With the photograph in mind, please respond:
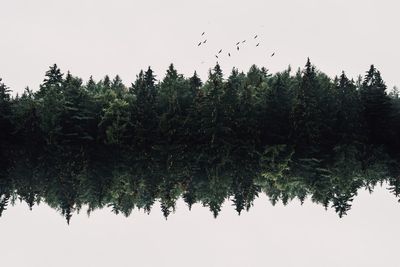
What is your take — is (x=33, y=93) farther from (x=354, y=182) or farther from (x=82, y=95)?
(x=354, y=182)

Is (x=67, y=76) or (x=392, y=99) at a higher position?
(x=67, y=76)

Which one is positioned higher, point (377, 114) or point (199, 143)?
point (377, 114)

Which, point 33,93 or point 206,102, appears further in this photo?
point 33,93

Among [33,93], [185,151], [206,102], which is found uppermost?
[33,93]

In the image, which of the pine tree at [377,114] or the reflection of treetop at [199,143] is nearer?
the reflection of treetop at [199,143]

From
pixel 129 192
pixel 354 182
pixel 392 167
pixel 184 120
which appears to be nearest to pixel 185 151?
pixel 184 120

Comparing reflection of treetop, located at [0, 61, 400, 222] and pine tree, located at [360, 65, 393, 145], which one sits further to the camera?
pine tree, located at [360, 65, 393, 145]

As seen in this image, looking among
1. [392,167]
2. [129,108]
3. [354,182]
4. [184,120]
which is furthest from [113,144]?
[392,167]
